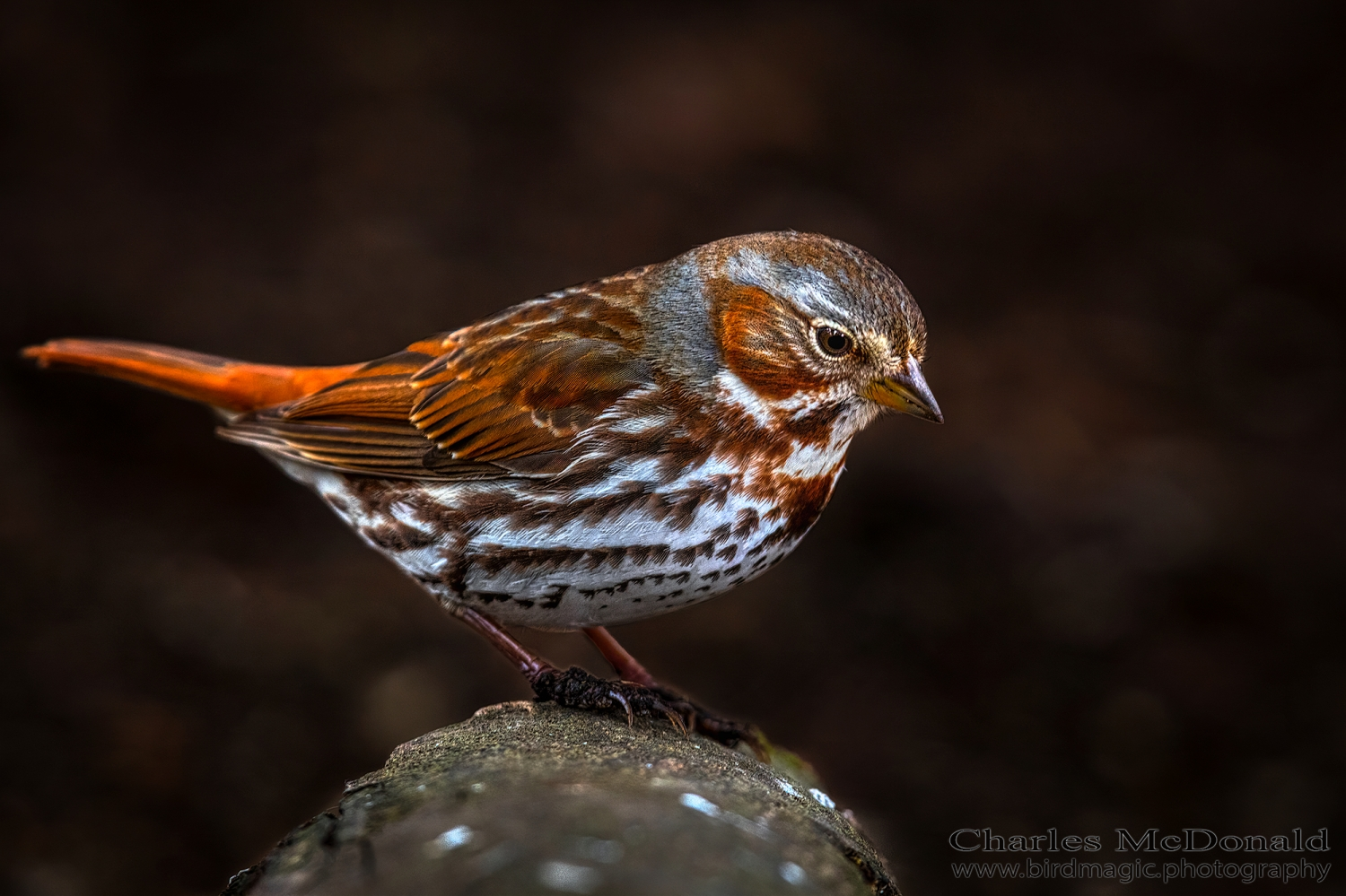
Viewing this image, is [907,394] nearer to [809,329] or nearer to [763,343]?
[809,329]

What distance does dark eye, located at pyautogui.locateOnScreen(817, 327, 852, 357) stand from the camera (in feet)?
11.1

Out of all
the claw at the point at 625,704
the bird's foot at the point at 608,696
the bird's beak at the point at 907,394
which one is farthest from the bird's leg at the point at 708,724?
the bird's beak at the point at 907,394

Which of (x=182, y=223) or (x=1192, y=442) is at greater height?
(x=182, y=223)

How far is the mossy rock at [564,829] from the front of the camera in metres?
2.43

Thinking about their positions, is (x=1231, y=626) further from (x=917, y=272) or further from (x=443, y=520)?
(x=443, y=520)

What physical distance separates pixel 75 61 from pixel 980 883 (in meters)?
7.21

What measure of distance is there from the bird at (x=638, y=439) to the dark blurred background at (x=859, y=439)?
2.61 m

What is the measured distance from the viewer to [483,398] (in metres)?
3.84

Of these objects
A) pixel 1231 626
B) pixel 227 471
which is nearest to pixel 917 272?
pixel 1231 626

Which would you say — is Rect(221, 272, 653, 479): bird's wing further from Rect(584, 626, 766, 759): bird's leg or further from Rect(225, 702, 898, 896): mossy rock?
Rect(225, 702, 898, 896): mossy rock

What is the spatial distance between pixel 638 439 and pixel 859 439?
388cm

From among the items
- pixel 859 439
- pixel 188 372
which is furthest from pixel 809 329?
pixel 859 439

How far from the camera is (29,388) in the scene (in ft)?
23.3

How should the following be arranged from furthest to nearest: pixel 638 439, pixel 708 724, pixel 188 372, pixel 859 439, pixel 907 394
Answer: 1. pixel 859 439
2. pixel 188 372
3. pixel 708 724
4. pixel 638 439
5. pixel 907 394
